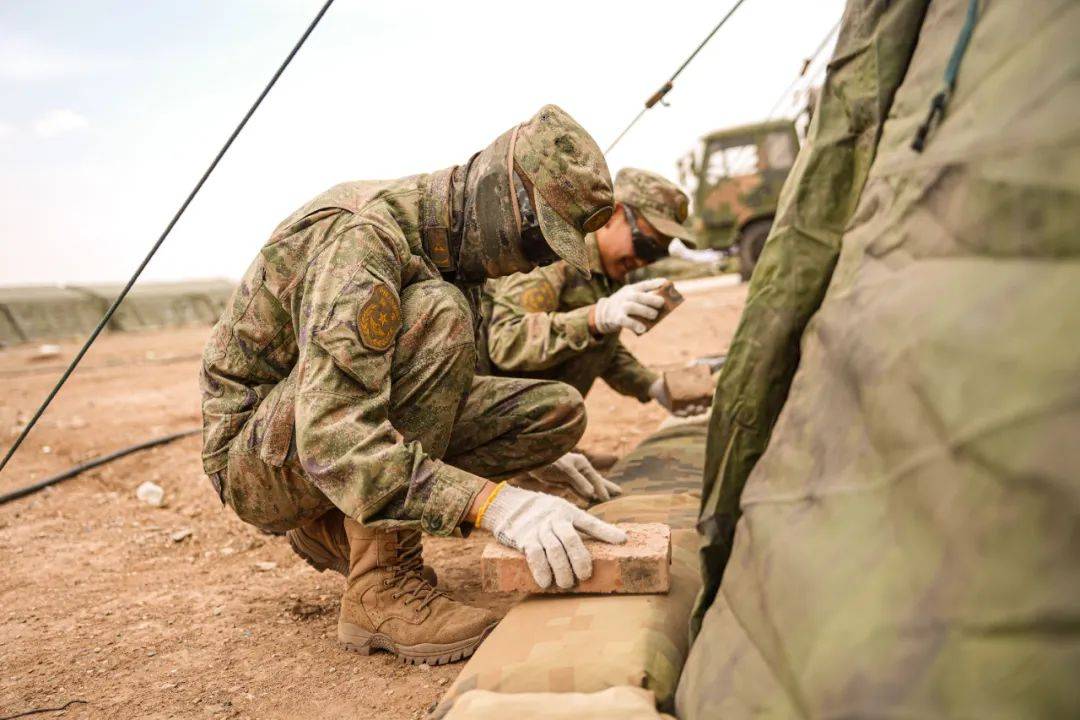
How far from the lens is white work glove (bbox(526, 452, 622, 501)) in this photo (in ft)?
8.30

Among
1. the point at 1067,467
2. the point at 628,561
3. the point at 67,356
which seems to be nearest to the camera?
the point at 1067,467

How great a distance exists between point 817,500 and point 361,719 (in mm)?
1006

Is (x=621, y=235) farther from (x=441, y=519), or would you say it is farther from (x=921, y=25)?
(x=921, y=25)

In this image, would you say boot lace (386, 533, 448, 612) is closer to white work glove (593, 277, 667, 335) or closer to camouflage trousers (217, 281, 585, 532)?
camouflage trousers (217, 281, 585, 532)

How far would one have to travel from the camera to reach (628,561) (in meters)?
→ 1.43

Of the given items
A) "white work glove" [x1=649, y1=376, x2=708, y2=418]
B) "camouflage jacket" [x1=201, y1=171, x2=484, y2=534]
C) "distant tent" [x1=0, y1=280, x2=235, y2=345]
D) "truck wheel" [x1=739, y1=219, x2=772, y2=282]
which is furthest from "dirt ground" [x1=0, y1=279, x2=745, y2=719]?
"distant tent" [x1=0, y1=280, x2=235, y2=345]

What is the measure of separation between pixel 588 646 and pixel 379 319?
2.58 ft

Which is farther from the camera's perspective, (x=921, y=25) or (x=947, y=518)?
(x=921, y=25)

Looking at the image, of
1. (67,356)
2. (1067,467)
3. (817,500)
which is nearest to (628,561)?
(817,500)

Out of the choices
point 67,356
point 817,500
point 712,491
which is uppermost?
point 817,500

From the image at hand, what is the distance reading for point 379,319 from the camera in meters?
1.70

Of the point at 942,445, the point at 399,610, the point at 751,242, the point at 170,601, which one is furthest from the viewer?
the point at 751,242

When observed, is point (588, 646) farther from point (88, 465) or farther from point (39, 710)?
point (88, 465)

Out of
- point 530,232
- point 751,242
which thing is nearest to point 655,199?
point 530,232
